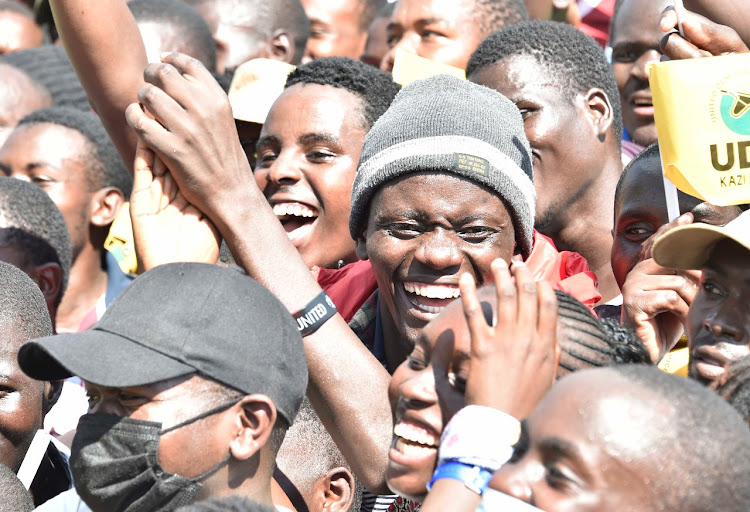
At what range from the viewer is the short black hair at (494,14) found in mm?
6430

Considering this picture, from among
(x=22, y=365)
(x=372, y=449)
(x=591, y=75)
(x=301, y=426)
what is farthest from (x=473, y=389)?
(x=591, y=75)

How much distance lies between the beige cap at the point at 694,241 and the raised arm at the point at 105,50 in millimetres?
1728

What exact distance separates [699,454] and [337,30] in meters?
6.55

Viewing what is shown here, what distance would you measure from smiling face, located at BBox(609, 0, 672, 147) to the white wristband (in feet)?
12.0

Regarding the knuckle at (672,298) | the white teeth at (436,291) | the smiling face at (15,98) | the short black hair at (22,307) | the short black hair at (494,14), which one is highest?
the knuckle at (672,298)

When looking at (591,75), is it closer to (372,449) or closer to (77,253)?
(372,449)

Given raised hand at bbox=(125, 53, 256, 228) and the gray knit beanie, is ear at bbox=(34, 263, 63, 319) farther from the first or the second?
raised hand at bbox=(125, 53, 256, 228)

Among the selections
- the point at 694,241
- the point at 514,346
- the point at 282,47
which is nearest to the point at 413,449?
the point at 514,346

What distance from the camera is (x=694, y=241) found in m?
3.20

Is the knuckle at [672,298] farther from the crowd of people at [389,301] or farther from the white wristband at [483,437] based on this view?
the white wristband at [483,437]

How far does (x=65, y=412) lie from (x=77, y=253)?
163 cm

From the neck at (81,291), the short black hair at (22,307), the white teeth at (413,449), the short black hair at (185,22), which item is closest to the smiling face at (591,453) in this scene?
the white teeth at (413,449)

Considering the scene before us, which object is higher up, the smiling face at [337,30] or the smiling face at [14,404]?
the smiling face at [14,404]

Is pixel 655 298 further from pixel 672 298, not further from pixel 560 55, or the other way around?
pixel 560 55
